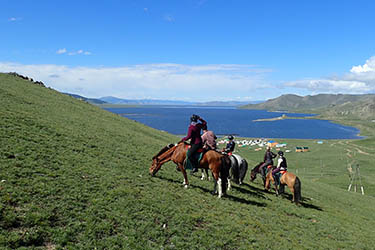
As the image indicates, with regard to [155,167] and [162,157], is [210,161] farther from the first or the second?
[155,167]

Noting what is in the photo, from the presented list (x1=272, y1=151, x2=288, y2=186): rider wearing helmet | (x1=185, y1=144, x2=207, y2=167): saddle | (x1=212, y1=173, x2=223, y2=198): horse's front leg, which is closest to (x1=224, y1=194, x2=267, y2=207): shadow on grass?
(x1=212, y1=173, x2=223, y2=198): horse's front leg

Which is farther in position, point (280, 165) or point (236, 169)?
point (280, 165)

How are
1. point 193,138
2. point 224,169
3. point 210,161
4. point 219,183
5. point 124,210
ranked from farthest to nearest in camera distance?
point 219,183 → point 224,169 → point 210,161 → point 193,138 → point 124,210

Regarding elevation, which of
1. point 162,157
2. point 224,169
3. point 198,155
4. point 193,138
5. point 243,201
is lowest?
point 243,201

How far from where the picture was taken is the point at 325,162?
72812 millimetres

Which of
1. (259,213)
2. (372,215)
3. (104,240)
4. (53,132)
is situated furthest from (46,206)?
(372,215)

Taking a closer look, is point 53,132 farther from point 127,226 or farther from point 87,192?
point 127,226

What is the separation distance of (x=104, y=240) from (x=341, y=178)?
56.2 m

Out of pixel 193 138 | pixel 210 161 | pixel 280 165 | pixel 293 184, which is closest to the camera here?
pixel 193 138

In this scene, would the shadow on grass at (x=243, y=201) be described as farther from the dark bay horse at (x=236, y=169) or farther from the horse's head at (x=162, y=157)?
the horse's head at (x=162, y=157)

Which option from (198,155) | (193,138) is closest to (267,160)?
(198,155)

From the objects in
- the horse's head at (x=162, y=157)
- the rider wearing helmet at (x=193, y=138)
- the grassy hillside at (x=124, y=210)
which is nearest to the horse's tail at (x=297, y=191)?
the grassy hillside at (x=124, y=210)

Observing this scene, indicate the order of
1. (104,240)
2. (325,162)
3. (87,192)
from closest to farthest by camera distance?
(104,240) < (87,192) < (325,162)

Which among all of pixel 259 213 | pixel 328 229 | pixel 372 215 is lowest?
pixel 372 215
